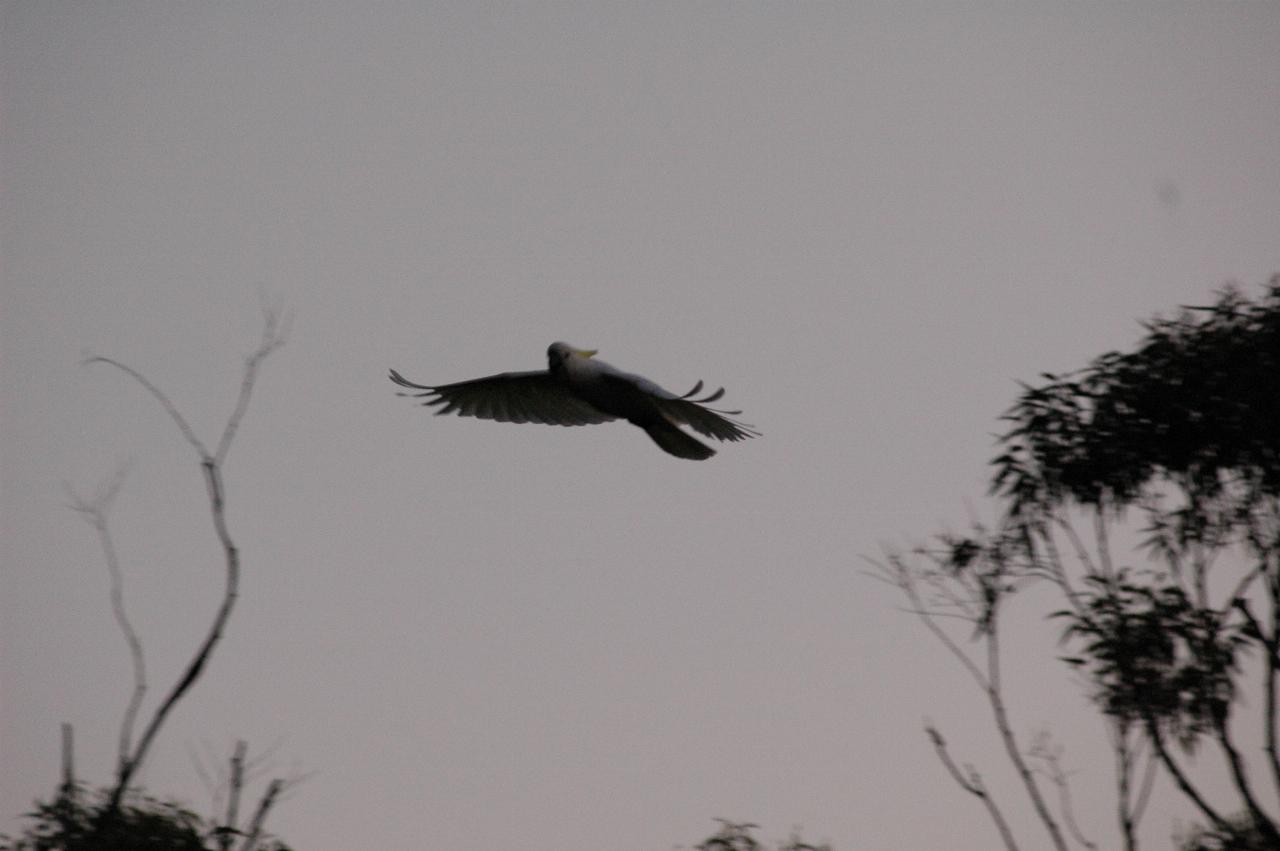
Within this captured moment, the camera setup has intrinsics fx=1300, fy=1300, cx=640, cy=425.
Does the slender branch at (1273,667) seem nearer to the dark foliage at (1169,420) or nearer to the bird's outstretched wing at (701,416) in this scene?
the dark foliage at (1169,420)

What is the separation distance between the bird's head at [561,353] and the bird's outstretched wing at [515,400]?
2.44 feet

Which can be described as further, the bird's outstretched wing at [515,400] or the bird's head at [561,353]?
the bird's outstretched wing at [515,400]

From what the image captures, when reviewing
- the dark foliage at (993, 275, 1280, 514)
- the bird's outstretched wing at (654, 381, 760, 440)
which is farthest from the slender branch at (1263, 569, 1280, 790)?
the bird's outstretched wing at (654, 381, 760, 440)

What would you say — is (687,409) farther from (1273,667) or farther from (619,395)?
(1273,667)

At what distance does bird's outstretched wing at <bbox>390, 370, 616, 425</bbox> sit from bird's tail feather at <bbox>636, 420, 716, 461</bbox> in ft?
2.66

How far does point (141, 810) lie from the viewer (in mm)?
6312

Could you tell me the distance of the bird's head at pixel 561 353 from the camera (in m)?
6.39

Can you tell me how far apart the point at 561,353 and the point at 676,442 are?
0.73 meters

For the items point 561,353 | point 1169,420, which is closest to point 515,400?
point 561,353

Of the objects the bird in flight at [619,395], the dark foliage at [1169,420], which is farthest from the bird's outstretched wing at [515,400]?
the dark foliage at [1169,420]

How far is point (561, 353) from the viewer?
639 cm

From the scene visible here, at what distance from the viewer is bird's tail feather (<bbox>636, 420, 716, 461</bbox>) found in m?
6.47

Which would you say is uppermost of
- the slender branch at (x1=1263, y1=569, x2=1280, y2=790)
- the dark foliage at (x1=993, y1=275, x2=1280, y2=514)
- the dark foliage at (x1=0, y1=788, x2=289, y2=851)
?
the dark foliage at (x1=993, y1=275, x2=1280, y2=514)

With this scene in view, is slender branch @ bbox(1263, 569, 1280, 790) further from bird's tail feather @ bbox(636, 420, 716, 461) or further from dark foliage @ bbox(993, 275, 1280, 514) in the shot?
bird's tail feather @ bbox(636, 420, 716, 461)
